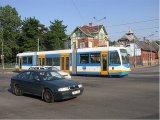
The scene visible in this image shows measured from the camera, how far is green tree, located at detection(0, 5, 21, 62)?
80.6 m

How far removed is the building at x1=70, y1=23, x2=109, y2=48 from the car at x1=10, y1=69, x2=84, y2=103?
55867mm

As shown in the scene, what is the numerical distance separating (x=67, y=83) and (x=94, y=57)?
17.0 metres

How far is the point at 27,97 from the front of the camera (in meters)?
15.6

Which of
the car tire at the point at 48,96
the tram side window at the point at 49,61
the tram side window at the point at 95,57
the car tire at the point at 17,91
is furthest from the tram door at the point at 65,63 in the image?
the car tire at the point at 48,96

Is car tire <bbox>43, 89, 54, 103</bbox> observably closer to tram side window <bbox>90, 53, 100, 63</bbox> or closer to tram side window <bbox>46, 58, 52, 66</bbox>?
tram side window <bbox>90, 53, 100, 63</bbox>

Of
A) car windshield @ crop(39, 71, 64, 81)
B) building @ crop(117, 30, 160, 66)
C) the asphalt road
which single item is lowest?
the asphalt road

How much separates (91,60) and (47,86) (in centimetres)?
1725

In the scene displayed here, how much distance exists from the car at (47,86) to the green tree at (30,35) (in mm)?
62165

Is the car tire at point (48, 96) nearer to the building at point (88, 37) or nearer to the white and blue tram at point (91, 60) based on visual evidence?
the white and blue tram at point (91, 60)

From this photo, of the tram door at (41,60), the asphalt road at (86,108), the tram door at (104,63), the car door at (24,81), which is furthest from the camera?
the tram door at (41,60)

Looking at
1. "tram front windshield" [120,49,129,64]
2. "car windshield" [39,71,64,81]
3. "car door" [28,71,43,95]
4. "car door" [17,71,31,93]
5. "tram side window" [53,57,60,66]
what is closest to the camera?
"car door" [28,71,43,95]

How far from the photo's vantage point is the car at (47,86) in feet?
43.9

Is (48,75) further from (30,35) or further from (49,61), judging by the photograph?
(30,35)

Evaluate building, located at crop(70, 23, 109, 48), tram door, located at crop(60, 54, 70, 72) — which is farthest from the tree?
tram door, located at crop(60, 54, 70, 72)
